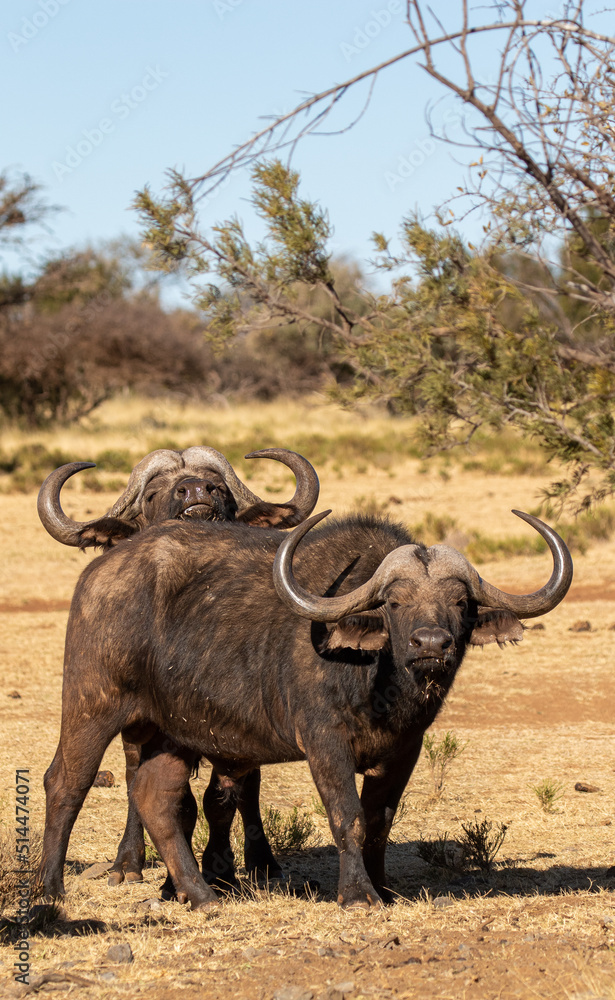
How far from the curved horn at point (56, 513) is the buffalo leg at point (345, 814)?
2.30 m

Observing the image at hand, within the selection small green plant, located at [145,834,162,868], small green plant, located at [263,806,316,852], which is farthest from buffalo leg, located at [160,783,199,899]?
small green plant, located at [263,806,316,852]

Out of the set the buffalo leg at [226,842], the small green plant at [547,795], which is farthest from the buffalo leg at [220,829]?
the small green plant at [547,795]

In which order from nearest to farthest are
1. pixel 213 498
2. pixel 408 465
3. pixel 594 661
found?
1. pixel 213 498
2. pixel 594 661
3. pixel 408 465

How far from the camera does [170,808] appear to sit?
18.6 feet

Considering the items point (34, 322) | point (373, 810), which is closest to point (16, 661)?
point (373, 810)

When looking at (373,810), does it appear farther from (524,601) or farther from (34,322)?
(34,322)

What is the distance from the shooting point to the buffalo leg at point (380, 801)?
17.5 ft

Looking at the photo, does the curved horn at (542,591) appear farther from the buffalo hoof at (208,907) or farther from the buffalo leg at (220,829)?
the buffalo hoof at (208,907)

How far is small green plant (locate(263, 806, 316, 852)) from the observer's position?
6.57 metres

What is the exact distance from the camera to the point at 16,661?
11375mm

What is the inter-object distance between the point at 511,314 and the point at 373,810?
34.8 metres

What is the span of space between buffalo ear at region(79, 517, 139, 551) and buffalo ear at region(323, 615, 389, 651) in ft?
6.68

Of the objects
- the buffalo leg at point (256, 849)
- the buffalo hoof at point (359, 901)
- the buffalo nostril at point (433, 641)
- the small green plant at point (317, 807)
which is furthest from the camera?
the small green plant at point (317, 807)

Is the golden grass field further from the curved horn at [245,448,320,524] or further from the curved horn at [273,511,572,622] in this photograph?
the curved horn at [245,448,320,524]
